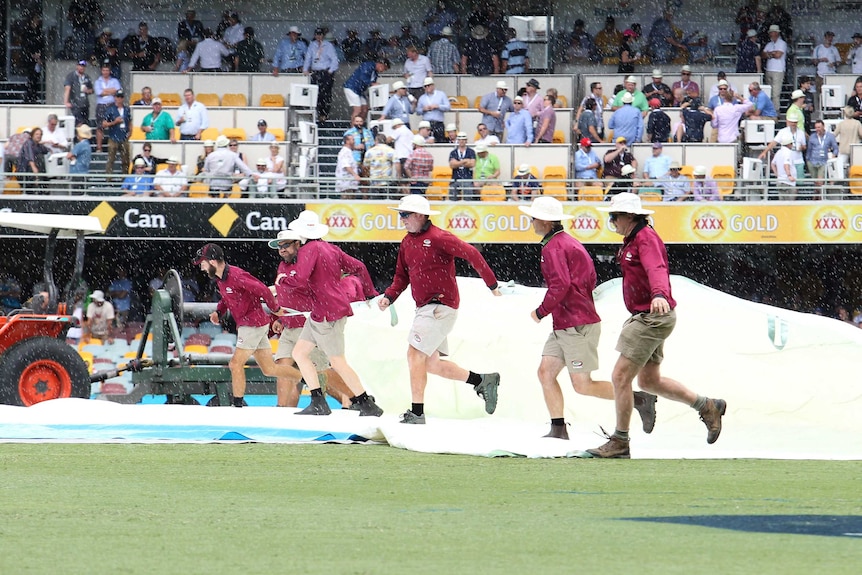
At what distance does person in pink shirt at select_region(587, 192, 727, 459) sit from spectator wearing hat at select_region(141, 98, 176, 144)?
55.2 ft

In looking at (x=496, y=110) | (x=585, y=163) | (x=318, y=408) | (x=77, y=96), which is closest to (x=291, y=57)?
(x=77, y=96)

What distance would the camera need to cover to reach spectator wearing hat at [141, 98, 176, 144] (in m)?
25.5

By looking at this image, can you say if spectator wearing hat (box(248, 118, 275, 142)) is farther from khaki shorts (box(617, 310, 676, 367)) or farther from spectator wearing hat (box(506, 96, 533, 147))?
khaki shorts (box(617, 310, 676, 367))

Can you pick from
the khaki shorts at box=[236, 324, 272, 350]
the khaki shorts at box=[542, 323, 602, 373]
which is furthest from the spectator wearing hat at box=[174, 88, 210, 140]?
the khaki shorts at box=[542, 323, 602, 373]

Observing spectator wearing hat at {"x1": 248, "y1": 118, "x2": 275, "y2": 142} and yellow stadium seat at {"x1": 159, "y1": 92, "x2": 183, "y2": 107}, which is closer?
spectator wearing hat at {"x1": 248, "y1": 118, "x2": 275, "y2": 142}

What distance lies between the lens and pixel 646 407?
34.5ft

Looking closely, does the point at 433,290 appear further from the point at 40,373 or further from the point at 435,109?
the point at 435,109

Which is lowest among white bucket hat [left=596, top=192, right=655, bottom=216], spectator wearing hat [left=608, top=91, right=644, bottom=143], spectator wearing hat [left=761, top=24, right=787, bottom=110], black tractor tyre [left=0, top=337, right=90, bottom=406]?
black tractor tyre [left=0, top=337, right=90, bottom=406]

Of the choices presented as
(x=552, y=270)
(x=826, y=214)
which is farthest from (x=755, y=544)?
(x=826, y=214)

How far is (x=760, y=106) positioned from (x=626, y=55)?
3.79 m

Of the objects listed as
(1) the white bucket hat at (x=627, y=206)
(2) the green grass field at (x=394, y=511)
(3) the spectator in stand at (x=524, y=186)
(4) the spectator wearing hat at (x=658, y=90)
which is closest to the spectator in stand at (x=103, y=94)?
(3) the spectator in stand at (x=524, y=186)

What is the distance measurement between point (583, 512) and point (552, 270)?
3910 millimetres

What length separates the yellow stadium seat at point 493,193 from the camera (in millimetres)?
24734

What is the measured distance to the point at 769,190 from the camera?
2542 centimetres
